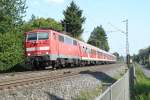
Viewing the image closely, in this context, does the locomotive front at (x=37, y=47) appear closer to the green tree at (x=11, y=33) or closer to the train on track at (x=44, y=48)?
the train on track at (x=44, y=48)

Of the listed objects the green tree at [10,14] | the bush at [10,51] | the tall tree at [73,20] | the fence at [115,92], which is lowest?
the fence at [115,92]

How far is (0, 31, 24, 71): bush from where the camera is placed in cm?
4044

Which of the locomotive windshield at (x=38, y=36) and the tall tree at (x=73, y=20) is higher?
the tall tree at (x=73, y=20)

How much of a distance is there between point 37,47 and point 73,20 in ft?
252

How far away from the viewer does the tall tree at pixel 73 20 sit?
113m

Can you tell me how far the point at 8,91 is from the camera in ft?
52.3

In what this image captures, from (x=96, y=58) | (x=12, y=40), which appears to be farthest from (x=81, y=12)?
(x=12, y=40)

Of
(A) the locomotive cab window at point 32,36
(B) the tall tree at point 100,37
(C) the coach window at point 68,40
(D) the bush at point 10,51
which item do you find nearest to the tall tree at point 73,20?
(B) the tall tree at point 100,37

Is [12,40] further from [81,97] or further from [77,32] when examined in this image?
[77,32]

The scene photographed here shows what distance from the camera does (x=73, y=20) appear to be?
11350cm

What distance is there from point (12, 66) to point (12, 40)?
2.83 m

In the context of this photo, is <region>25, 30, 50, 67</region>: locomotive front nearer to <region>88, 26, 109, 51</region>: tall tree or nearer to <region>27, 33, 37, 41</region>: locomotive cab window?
<region>27, 33, 37, 41</region>: locomotive cab window

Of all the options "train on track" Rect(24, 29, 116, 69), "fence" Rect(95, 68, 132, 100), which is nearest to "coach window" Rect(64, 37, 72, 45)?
"train on track" Rect(24, 29, 116, 69)

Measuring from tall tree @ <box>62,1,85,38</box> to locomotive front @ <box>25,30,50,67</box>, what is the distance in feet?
243
